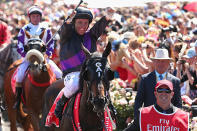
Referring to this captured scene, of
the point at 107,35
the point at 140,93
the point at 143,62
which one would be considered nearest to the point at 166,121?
the point at 140,93

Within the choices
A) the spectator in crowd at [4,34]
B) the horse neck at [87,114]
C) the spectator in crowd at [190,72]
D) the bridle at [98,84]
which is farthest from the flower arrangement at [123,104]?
the spectator in crowd at [4,34]

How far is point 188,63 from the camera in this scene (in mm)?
9250

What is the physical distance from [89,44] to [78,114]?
1.39 meters

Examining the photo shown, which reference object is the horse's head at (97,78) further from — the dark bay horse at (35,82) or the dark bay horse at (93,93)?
the dark bay horse at (35,82)

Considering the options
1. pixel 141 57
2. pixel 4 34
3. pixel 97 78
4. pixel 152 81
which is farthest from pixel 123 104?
pixel 4 34

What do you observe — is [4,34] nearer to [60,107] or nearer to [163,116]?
[60,107]

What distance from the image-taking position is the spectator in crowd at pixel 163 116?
5258 mm

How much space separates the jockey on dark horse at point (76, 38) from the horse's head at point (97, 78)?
1.00 meters

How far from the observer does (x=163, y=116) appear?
17.5 ft

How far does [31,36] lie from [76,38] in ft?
8.62

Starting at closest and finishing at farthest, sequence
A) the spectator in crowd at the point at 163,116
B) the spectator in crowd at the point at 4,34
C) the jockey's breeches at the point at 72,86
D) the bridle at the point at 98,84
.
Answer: the spectator in crowd at the point at 163,116, the bridle at the point at 98,84, the jockey's breeches at the point at 72,86, the spectator in crowd at the point at 4,34

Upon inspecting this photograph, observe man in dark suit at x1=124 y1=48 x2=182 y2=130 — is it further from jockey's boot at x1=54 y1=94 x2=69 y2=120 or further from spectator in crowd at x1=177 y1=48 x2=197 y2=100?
spectator in crowd at x1=177 y1=48 x2=197 y2=100

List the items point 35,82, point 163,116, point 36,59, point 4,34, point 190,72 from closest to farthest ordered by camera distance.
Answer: point 163,116 < point 190,72 < point 36,59 < point 35,82 < point 4,34

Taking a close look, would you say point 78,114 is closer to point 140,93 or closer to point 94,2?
point 140,93
